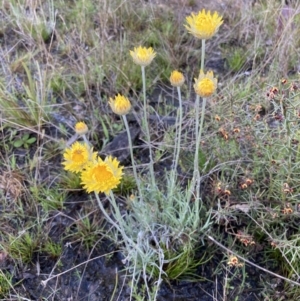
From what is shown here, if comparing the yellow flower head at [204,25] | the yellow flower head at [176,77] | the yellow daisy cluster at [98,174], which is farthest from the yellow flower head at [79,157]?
the yellow flower head at [204,25]

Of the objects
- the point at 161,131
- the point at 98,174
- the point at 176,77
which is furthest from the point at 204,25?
the point at 161,131

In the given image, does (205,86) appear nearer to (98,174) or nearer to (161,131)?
(98,174)

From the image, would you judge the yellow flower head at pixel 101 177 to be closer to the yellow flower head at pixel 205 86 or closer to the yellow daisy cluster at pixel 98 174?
the yellow daisy cluster at pixel 98 174

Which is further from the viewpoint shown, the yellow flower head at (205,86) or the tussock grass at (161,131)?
the tussock grass at (161,131)

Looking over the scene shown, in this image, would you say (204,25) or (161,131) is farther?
(161,131)

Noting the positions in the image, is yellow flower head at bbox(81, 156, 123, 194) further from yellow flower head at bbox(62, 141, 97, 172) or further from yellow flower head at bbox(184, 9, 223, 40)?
yellow flower head at bbox(184, 9, 223, 40)

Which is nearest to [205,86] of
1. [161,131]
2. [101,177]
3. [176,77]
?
[176,77]

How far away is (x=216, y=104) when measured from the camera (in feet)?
4.67

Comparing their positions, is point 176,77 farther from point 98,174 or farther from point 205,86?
point 98,174

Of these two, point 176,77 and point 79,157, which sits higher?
point 176,77

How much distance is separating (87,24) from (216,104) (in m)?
0.79

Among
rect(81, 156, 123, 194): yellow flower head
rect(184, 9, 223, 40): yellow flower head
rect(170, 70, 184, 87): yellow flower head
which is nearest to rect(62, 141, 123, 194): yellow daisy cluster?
rect(81, 156, 123, 194): yellow flower head

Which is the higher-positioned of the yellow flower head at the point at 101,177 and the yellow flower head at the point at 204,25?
the yellow flower head at the point at 204,25

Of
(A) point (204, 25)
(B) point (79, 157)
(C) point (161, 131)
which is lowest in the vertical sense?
(C) point (161, 131)
